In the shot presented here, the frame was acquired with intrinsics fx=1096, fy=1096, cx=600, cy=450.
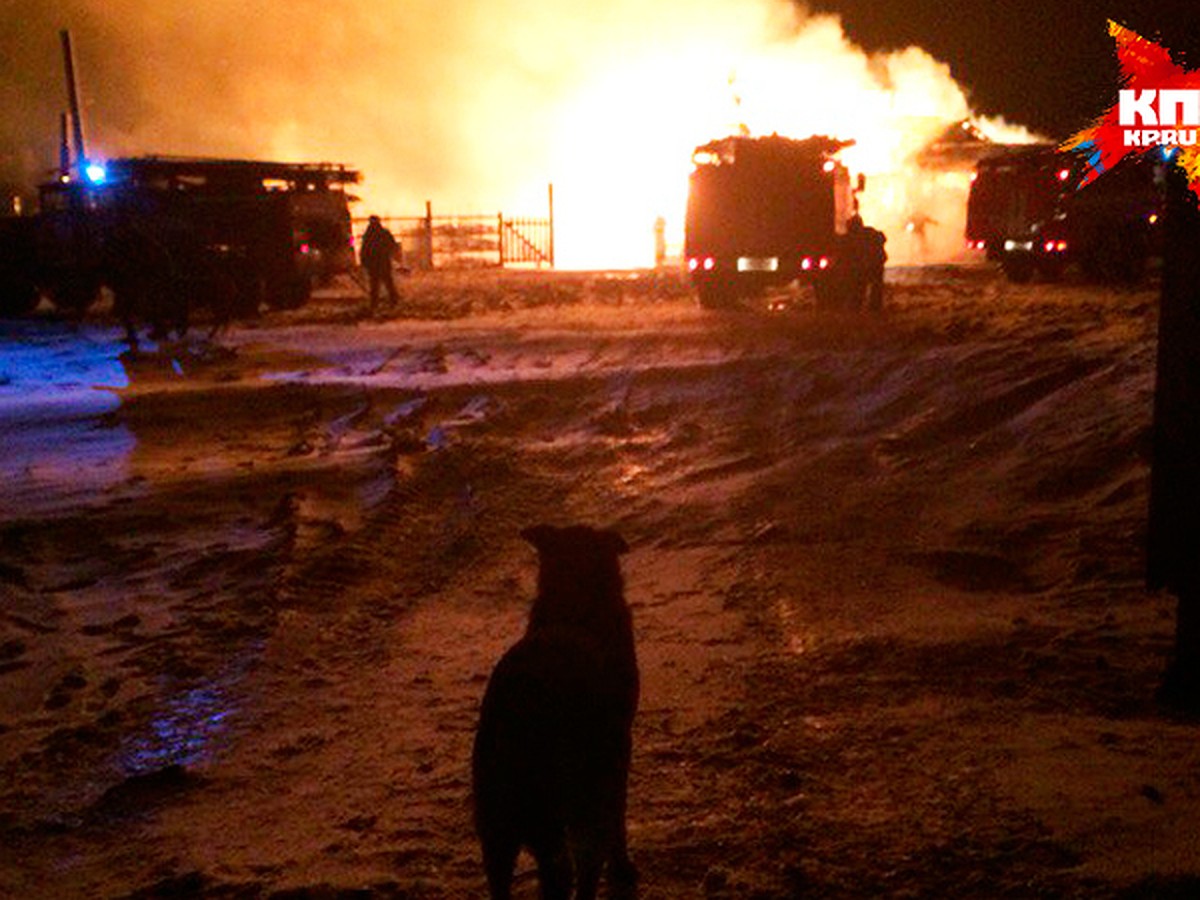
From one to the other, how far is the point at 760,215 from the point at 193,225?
10.6 m

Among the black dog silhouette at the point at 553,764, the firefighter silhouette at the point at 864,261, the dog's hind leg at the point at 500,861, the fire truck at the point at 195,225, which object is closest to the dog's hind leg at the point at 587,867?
the black dog silhouette at the point at 553,764

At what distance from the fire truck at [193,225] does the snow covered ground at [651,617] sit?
8.99 metres

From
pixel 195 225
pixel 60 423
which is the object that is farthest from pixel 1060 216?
pixel 60 423

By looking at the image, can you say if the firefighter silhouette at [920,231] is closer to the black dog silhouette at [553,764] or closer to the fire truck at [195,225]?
the fire truck at [195,225]

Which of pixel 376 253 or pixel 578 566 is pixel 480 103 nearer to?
pixel 376 253

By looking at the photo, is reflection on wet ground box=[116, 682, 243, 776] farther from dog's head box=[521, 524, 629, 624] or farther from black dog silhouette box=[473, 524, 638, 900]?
black dog silhouette box=[473, 524, 638, 900]

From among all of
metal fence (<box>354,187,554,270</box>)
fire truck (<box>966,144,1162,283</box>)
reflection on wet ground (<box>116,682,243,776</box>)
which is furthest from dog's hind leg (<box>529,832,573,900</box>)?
metal fence (<box>354,187,554,270</box>)

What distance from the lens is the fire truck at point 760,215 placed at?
61.2 feet

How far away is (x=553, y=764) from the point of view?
2.93m

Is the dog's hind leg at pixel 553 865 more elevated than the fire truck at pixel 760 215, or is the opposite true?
the fire truck at pixel 760 215

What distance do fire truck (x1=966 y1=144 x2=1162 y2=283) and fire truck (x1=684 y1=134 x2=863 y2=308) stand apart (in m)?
4.99

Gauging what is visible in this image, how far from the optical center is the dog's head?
3812mm

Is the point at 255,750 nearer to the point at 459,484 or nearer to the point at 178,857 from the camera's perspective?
the point at 178,857

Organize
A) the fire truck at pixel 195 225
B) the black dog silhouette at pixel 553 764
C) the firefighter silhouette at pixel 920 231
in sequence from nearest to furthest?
the black dog silhouette at pixel 553 764, the fire truck at pixel 195 225, the firefighter silhouette at pixel 920 231
